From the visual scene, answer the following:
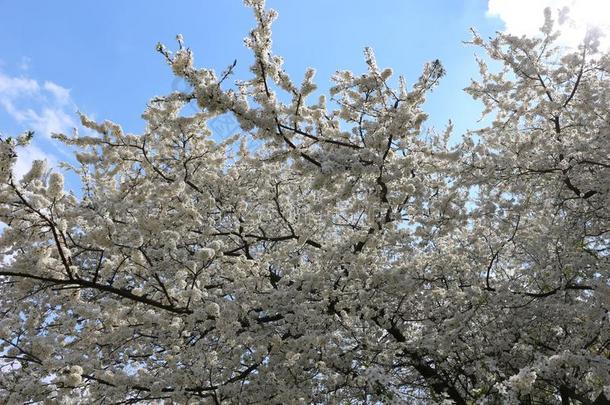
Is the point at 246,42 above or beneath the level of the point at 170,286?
above

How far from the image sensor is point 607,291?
5.42m

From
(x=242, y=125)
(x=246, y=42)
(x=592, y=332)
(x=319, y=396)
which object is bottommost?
(x=592, y=332)

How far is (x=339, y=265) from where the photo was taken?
280 inches

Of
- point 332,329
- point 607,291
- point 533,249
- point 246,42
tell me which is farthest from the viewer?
point 533,249

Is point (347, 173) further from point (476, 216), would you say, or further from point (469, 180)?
point (476, 216)

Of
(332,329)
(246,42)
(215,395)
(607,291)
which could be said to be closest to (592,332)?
(607,291)

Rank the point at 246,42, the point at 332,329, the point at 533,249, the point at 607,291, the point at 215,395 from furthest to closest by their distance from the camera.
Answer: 1. the point at 533,249
2. the point at 332,329
3. the point at 215,395
4. the point at 607,291
5. the point at 246,42

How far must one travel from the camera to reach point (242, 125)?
5.16 meters

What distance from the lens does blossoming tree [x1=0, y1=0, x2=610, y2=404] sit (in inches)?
216

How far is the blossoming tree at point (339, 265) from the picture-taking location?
5.48 metres

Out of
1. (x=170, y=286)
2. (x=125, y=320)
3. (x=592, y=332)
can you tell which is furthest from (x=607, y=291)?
(x=125, y=320)

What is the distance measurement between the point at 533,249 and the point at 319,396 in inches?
158

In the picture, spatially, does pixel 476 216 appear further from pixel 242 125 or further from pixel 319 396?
pixel 242 125

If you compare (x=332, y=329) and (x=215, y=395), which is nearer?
(x=215, y=395)
